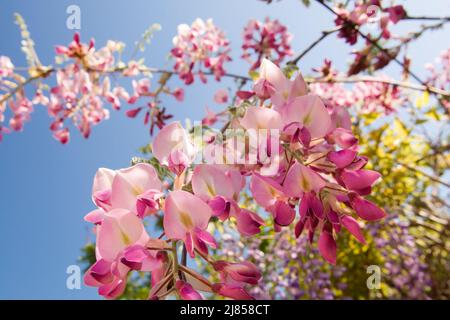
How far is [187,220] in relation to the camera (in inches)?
17.3

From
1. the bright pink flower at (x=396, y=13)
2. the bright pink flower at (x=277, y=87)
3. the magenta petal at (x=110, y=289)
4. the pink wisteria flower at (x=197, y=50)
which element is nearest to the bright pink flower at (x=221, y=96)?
the pink wisteria flower at (x=197, y=50)

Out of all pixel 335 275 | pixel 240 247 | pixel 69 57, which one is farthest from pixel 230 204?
pixel 240 247

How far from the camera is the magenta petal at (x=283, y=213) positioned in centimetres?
50

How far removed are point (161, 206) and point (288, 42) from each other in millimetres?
1783

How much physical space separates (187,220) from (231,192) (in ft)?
0.22

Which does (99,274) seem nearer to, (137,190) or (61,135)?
(137,190)

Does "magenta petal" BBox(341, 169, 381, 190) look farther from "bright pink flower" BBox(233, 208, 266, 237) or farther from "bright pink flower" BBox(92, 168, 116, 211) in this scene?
"bright pink flower" BBox(92, 168, 116, 211)

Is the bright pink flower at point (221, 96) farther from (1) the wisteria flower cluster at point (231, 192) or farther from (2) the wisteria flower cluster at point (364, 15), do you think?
(1) the wisteria flower cluster at point (231, 192)

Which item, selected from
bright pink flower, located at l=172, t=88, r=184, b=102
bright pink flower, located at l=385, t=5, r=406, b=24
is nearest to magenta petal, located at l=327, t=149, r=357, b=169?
bright pink flower, located at l=385, t=5, r=406, b=24

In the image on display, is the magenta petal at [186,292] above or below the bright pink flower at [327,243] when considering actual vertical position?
below

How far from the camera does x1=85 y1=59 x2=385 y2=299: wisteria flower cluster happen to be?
0.43 meters

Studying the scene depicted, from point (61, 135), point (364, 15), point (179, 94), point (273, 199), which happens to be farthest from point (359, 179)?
point (61, 135)

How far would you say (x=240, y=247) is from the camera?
255 centimetres
